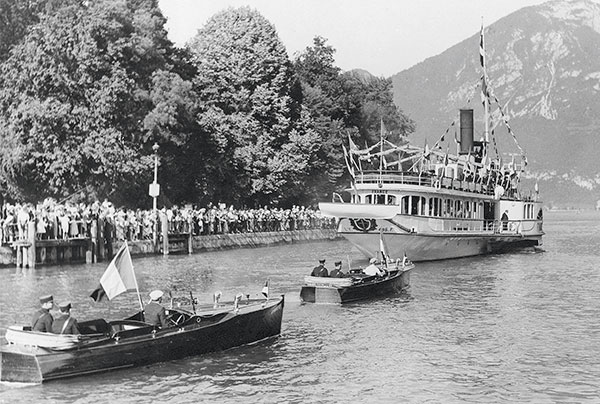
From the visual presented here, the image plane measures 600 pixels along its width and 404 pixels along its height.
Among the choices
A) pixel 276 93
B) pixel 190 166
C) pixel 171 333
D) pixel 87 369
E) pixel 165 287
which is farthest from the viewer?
pixel 276 93

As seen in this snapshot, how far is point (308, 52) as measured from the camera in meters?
94.1

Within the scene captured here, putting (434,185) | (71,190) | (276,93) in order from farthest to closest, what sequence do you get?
(276,93) → (71,190) → (434,185)

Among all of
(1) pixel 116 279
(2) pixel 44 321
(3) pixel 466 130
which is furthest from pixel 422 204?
(2) pixel 44 321

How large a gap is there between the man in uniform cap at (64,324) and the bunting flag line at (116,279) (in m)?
1.44

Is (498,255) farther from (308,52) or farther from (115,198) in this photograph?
(308,52)

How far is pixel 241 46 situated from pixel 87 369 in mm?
56034

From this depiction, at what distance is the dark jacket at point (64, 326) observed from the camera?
2066 centimetres

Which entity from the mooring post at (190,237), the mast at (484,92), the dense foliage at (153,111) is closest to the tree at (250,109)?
the dense foliage at (153,111)

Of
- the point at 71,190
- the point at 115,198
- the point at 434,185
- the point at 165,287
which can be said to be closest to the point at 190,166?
the point at 115,198

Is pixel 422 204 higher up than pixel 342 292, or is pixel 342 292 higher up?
pixel 422 204

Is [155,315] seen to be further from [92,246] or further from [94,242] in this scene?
[94,242]

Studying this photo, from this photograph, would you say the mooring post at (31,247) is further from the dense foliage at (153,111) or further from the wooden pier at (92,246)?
the dense foliage at (153,111)

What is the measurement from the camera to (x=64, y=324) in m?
20.7

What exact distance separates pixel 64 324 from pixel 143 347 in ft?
6.78
